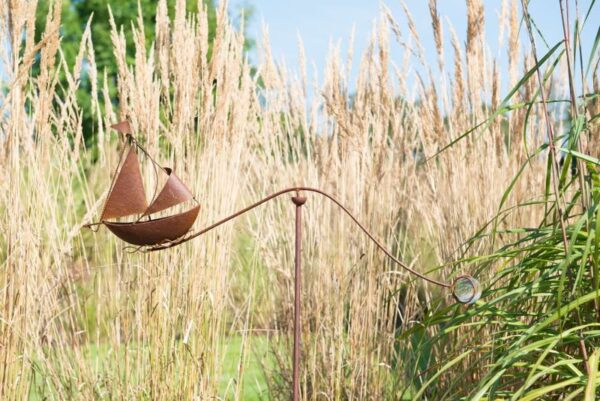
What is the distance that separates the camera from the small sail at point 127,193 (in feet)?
5.65

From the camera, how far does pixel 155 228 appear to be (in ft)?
5.29

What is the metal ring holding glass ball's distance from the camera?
1675 mm

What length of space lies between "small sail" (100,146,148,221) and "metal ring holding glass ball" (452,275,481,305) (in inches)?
27.7

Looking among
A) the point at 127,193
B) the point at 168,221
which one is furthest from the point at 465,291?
the point at 127,193

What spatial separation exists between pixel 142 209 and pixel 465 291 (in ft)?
2.39

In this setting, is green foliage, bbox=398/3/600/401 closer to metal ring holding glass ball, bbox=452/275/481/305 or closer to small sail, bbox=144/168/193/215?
metal ring holding glass ball, bbox=452/275/481/305

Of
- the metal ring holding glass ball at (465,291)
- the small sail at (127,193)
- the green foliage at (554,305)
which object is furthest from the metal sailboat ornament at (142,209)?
the green foliage at (554,305)

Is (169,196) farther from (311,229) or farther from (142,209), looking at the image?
(311,229)

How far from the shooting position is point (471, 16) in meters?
2.76

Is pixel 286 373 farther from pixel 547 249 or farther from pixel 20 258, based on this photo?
pixel 547 249

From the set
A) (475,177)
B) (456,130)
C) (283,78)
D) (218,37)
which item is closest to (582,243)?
(475,177)

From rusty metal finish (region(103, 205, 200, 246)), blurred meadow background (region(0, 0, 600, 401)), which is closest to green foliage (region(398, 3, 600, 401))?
blurred meadow background (region(0, 0, 600, 401))

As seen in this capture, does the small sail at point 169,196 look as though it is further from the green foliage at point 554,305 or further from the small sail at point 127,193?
the green foliage at point 554,305

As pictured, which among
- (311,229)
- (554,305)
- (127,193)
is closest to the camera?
(127,193)
